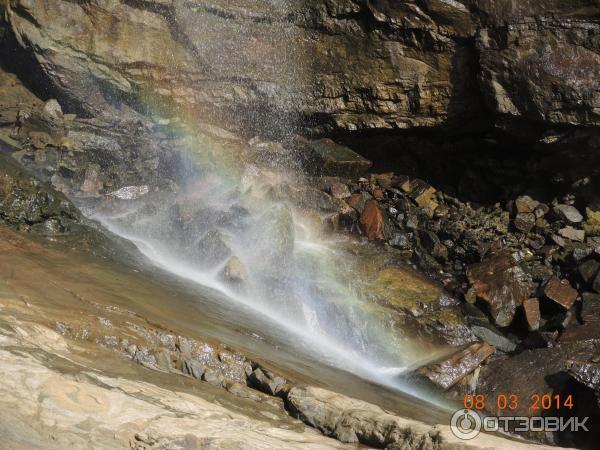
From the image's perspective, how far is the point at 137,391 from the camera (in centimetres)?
417

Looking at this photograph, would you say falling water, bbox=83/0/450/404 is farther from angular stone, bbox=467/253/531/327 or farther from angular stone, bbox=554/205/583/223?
angular stone, bbox=554/205/583/223

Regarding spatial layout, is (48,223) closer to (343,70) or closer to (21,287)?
(21,287)

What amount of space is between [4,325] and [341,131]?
11773 mm

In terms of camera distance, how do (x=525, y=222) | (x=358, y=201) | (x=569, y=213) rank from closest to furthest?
(x=569, y=213)
(x=525, y=222)
(x=358, y=201)

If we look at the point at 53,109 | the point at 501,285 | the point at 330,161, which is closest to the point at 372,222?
the point at 330,161

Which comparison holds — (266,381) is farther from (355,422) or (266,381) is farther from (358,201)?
(358,201)

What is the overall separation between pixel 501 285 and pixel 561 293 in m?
1.17

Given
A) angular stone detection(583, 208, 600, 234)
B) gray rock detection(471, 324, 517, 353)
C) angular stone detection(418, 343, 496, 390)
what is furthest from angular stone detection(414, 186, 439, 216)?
angular stone detection(418, 343, 496, 390)

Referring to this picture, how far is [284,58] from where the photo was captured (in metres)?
14.8

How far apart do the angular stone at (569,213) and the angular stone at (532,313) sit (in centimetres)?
292

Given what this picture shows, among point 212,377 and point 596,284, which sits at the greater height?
point 596,284

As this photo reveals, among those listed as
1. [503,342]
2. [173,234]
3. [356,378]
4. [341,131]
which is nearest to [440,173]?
[341,131]

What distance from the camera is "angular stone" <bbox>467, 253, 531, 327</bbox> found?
1167 centimetres

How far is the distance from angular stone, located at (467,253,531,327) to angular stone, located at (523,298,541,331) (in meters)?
0.25
